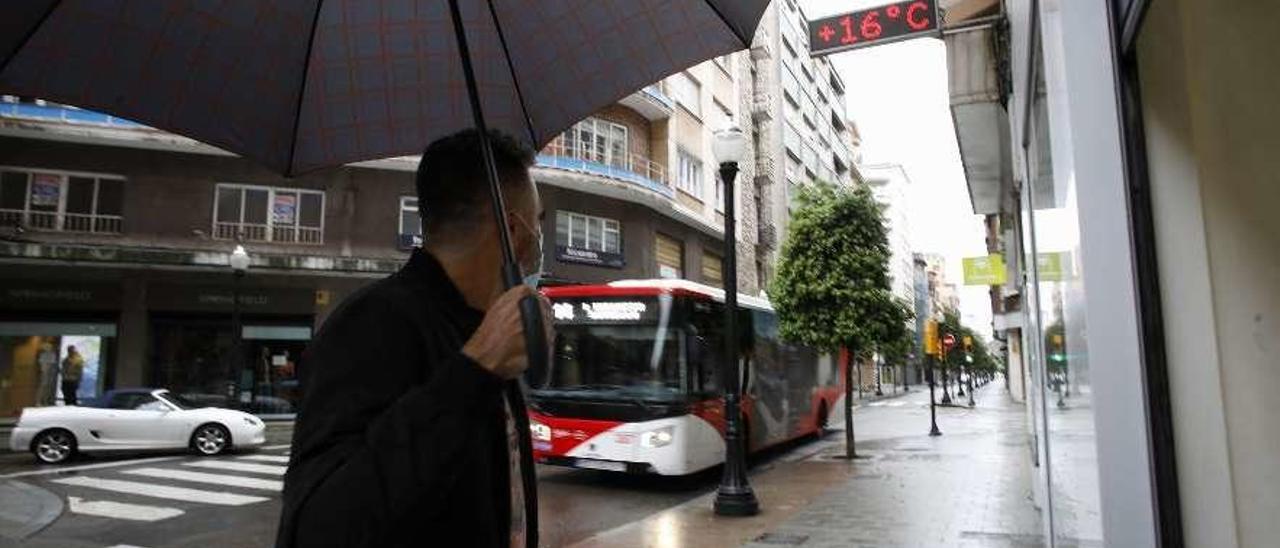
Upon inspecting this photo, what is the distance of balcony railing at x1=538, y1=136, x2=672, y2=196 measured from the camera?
2591 cm

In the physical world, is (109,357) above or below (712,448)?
above

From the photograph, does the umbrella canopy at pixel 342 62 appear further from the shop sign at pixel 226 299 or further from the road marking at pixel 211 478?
the shop sign at pixel 226 299

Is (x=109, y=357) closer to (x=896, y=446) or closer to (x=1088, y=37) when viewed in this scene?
(x=896, y=446)

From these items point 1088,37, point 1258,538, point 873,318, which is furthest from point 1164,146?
point 873,318

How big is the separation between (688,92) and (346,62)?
105ft

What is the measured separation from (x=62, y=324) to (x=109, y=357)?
1.47 m

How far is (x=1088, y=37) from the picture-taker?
6.44 feet

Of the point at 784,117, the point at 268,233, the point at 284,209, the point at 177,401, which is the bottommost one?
the point at 177,401

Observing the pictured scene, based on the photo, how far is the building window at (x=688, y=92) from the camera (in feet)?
105

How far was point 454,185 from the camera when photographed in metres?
1.59

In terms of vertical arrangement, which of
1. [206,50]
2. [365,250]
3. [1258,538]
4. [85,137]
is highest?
[85,137]

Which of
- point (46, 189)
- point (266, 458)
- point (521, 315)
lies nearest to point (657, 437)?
point (266, 458)

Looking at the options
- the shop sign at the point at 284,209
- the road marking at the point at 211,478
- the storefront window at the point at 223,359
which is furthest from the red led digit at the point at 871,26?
the shop sign at the point at 284,209

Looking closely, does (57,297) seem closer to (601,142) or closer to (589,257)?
(589,257)
